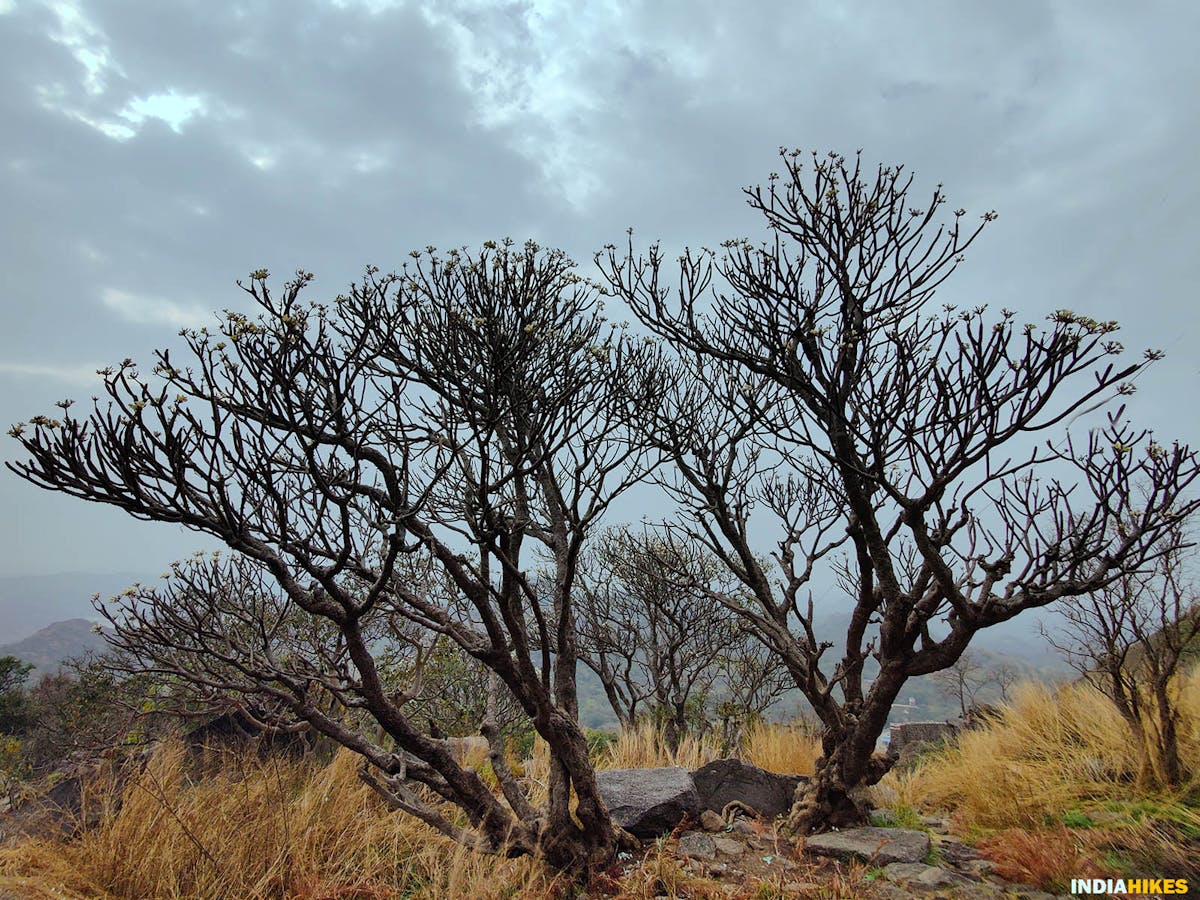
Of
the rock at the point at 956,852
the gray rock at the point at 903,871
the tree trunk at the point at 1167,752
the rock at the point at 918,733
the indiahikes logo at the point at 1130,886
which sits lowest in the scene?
the rock at the point at 918,733

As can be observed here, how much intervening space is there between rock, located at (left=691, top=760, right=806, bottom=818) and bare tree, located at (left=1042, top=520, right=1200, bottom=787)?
330 cm

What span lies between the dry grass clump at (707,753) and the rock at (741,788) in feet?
3.58

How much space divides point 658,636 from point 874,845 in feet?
37.1

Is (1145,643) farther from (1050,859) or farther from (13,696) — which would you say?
(13,696)

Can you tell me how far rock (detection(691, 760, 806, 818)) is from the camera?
654 cm

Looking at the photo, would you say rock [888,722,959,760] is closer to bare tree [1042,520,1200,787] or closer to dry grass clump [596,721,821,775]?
dry grass clump [596,721,821,775]

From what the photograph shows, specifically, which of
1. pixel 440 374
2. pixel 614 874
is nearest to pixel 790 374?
pixel 440 374

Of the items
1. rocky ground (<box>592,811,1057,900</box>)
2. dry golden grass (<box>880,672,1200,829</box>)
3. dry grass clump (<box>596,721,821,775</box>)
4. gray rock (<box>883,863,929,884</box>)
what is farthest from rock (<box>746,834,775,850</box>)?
dry grass clump (<box>596,721,821,775</box>)

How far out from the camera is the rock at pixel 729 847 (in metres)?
5.18

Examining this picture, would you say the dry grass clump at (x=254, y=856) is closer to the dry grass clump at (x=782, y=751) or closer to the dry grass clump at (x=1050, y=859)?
the dry grass clump at (x=1050, y=859)

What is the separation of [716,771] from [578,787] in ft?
8.50

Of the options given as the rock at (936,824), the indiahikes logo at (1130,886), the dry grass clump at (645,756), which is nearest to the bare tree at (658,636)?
the dry grass clump at (645,756)

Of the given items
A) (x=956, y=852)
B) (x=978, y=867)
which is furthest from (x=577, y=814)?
(x=956, y=852)

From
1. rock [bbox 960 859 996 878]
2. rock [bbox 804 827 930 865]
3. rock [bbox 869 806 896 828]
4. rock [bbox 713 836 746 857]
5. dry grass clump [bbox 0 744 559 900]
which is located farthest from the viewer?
rock [bbox 869 806 896 828]
